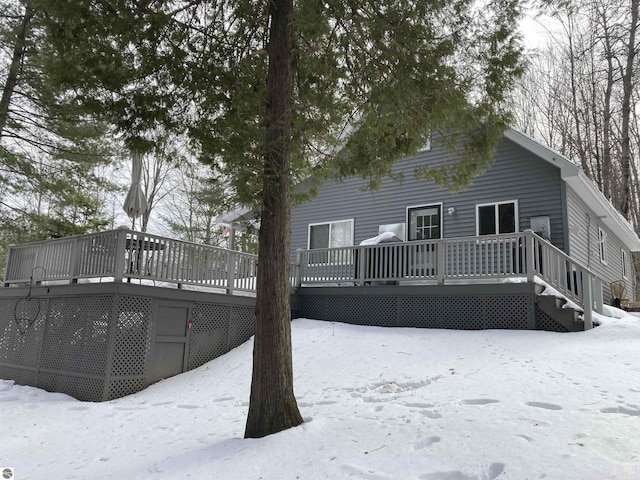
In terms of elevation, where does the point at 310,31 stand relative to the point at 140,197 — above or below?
above

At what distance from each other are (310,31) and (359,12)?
1.82 feet

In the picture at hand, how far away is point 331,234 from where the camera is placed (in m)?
13.4

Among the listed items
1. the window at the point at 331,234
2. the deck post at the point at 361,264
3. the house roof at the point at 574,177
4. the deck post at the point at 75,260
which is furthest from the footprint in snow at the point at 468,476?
the window at the point at 331,234

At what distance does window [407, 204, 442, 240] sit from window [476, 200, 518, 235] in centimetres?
101

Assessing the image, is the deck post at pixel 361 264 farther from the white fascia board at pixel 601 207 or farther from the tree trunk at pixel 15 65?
the tree trunk at pixel 15 65

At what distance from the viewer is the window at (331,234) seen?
13.1 meters

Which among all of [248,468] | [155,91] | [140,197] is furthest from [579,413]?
[140,197]

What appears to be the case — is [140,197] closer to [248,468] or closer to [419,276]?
[419,276]

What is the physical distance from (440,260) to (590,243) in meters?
A: 5.94

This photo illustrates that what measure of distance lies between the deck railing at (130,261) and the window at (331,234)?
4005 millimetres

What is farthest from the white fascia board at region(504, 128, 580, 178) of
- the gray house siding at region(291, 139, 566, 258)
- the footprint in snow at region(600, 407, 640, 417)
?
the footprint in snow at region(600, 407, 640, 417)

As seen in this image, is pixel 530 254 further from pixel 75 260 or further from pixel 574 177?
pixel 75 260

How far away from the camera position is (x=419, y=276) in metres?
9.04

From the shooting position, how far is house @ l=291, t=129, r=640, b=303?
32.9 ft
